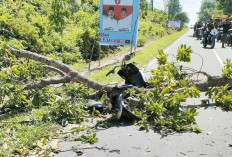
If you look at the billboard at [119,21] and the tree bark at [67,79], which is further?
the billboard at [119,21]

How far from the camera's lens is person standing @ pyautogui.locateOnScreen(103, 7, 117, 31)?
35.2ft

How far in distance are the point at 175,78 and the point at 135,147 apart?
2.29 metres

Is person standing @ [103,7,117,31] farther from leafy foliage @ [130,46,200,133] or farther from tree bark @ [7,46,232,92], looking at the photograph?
leafy foliage @ [130,46,200,133]

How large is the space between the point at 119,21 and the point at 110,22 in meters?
0.36

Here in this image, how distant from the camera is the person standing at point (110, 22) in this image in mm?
10734

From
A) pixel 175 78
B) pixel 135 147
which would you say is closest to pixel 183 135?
pixel 135 147

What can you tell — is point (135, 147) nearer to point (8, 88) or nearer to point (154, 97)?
point (154, 97)

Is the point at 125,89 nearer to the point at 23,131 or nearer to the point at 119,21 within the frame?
the point at 23,131

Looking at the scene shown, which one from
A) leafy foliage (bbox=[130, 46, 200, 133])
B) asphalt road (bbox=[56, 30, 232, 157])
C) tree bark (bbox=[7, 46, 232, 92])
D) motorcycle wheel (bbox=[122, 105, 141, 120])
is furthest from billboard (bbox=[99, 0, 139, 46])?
asphalt road (bbox=[56, 30, 232, 157])

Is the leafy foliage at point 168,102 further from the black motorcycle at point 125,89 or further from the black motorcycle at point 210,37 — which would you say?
the black motorcycle at point 210,37

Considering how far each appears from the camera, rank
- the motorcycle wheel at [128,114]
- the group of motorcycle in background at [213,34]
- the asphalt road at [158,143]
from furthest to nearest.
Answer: the group of motorcycle in background at [213,34]
the motorcycle wheel at [128,114]
the asphalt road at [158,143]

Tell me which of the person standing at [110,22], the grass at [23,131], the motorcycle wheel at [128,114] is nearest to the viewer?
the grass at [23,131]

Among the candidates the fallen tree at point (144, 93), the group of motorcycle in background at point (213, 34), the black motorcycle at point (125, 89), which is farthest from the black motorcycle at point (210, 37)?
the black motorcycle at point (125, 89)

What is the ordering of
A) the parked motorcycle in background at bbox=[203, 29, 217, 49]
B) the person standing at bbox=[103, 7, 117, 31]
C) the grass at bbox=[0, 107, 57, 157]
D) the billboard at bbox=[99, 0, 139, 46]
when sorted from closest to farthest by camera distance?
1. the grass at bbox=[0, 107, 57, 157]
2. the billboard at bbox=[99, 0, 139, 46]
3. the person standing at bbox=[103, 7, 117, 31]
4. the parked motorcycle in background at bbox=[203, 29, 217, 49]
